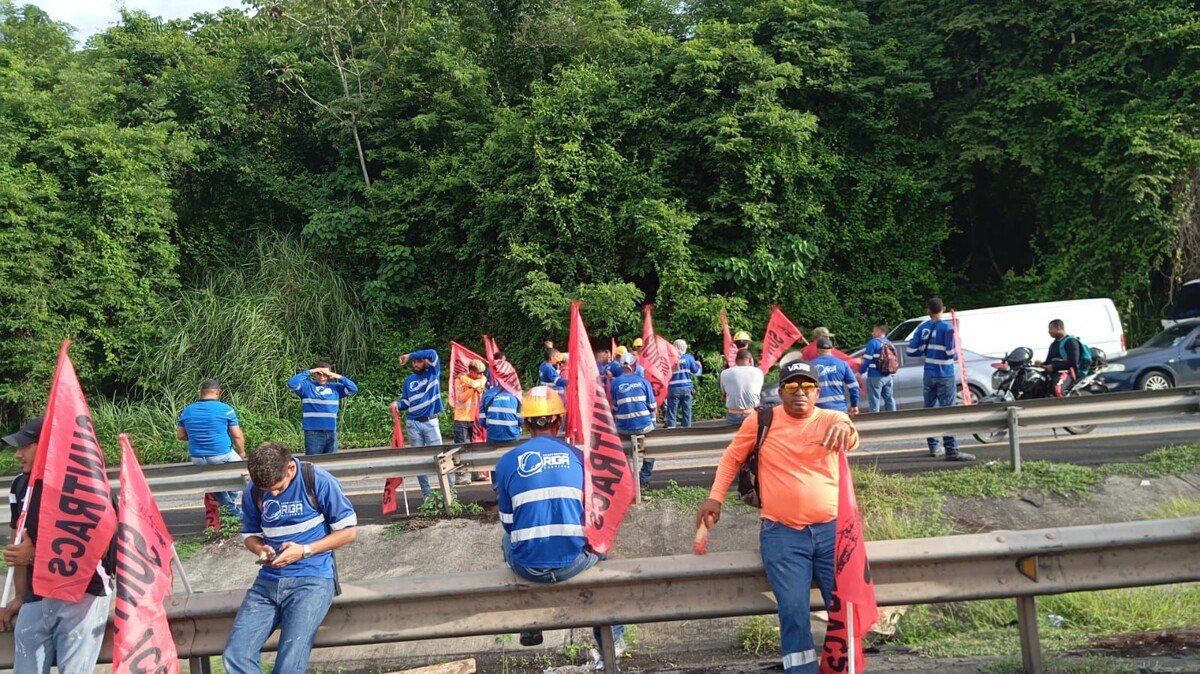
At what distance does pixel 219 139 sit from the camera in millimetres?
24562

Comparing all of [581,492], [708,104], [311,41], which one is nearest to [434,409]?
[581,492]

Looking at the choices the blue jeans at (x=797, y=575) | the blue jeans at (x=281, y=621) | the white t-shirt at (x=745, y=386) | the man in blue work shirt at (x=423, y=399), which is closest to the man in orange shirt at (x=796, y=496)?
the blue jeans at (x=797, y=575)

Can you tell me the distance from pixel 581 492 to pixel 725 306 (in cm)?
1520

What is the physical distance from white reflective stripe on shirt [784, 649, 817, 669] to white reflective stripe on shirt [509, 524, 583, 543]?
3.88ft

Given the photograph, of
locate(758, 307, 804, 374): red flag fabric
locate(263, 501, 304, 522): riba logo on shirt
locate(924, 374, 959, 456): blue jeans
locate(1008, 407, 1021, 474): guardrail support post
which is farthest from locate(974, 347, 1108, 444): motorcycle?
locate(263, 501, 304, 522): riba logo on shirt

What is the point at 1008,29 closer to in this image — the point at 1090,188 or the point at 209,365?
the point at 1090,188

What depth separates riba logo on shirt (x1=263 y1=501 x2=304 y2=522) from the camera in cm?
479

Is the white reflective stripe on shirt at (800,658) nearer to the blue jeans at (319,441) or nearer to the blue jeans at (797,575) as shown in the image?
the blue jeans at (797,575)

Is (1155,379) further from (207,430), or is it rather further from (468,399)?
(207,430)

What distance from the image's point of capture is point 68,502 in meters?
4.82

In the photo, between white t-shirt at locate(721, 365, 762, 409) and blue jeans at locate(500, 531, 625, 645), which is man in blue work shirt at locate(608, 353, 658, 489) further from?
blue jeans at locate(500, 531, 625, 645)

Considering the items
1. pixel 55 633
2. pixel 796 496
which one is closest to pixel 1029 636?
pixel 796 496

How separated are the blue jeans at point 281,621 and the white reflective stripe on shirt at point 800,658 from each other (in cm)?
228

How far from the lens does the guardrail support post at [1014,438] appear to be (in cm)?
895
